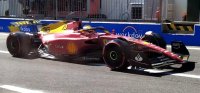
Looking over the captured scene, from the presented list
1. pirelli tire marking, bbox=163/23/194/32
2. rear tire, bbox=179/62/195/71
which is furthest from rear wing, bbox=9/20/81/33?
pirelli tire marking, bbox=163/23/194/32

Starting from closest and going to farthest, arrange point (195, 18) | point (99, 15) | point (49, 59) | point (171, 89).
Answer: point (171, 89), point (49, 59), point (99, 15), point (195, 18)

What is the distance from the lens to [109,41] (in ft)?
31.6

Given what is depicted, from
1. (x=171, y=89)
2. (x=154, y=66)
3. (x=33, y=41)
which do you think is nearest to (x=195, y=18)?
(x=33, y=41)

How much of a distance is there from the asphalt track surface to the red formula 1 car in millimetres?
256

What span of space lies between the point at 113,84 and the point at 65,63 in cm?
284

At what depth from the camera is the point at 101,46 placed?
1020 cm

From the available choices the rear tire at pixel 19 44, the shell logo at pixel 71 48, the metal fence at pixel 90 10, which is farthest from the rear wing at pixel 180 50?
the metal fence at pixel 90 10

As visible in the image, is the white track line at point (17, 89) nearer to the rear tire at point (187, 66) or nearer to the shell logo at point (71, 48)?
the shell logo at point (71, 48)

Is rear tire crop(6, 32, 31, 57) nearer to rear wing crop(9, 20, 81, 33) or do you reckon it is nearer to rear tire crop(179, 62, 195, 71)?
rear wing crop(9, 20, 81, 33)

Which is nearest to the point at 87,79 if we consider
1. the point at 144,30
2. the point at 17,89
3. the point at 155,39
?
the point at 17,89

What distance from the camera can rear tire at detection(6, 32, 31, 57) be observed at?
11445mm

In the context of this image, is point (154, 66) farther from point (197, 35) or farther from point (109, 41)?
point (197, 35)

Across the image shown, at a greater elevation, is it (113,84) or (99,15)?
(99,15)

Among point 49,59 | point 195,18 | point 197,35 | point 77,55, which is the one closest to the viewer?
point 77,55
